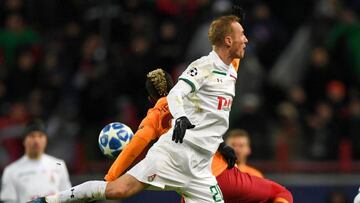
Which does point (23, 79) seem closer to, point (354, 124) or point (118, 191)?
point (354, 124)

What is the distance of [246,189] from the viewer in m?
9.01

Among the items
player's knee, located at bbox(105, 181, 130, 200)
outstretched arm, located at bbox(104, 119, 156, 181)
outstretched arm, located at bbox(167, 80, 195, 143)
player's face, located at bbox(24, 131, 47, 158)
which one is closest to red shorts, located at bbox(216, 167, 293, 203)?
outstretched arm, located at bbox(104, 119, 156, 181)

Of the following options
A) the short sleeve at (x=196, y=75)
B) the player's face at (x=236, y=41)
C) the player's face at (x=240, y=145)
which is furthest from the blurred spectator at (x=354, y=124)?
the short sleeve at (x=196, y=75)

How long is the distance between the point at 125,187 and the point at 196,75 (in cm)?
105

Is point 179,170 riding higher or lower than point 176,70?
lower

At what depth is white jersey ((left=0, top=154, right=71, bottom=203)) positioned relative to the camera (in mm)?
10875

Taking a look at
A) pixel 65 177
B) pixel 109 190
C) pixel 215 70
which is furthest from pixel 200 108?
pixel 65 177

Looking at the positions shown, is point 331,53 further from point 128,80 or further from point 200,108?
point 200,108

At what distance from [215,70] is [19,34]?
6847mm

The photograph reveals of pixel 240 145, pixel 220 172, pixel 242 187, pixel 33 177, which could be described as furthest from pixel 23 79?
pixel 242 187

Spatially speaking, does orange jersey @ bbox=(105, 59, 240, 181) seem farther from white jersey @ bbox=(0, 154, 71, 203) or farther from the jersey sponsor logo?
white jersey @ bbox=(0, 154, 71, 203)

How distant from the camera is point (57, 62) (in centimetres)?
1486

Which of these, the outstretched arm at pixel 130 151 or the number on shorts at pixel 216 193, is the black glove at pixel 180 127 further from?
the outstretched arm at pixel 130 151

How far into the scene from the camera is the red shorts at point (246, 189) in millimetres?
9008
